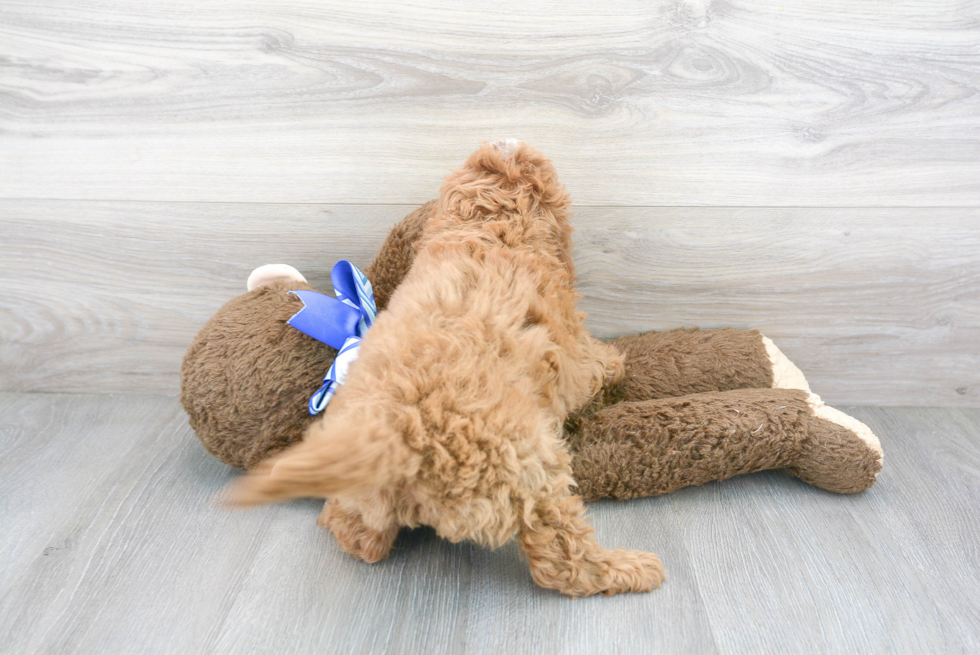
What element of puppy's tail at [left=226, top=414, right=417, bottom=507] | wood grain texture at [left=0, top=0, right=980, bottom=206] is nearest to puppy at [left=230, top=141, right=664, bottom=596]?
puppy's tail at [left=226, top=414, right=417, bottom=507]

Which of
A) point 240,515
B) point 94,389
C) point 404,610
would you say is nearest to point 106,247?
point 94,389

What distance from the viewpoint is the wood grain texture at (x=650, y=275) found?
1.09m

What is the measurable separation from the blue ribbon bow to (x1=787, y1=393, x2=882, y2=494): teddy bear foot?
0.67m

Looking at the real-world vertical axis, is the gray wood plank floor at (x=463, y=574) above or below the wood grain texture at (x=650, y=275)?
below

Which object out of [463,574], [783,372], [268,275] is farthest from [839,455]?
[268,275]

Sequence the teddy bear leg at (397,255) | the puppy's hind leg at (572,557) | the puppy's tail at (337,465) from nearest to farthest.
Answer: the puppy's tail at (337,465) → the puppy's hind leg at (572,557) → the teddy bear leg at (397,255)

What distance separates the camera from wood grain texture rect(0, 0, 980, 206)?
3.27 feet

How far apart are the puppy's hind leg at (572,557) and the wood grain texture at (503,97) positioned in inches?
22.0

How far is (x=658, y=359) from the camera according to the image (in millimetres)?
1075

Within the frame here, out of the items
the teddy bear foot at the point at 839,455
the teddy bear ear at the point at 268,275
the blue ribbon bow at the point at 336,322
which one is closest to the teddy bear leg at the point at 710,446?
the teddy bear foot at the point at 839,455

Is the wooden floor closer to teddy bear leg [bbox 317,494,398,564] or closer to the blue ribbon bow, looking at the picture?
teddy bear leg [bbox 317,494,398,564]

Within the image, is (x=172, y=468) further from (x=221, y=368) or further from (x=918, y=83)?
(x=918, y=83)

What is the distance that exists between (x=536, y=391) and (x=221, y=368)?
1.51 feet

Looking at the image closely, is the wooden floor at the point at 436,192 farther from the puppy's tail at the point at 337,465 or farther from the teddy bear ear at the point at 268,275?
the puppy's tail at the point at 337,465
